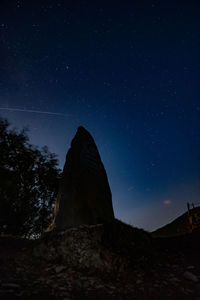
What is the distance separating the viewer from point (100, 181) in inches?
383

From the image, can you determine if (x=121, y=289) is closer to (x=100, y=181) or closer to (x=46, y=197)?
(x=100, y=181)

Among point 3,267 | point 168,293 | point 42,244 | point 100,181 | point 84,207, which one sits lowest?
point 168,293

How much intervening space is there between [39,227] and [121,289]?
1678 cm

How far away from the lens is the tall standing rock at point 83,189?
7.65 m

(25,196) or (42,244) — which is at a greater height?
(25,196)

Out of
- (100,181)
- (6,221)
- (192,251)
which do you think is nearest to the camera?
(192,251)

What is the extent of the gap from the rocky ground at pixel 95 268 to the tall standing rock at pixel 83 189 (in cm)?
125

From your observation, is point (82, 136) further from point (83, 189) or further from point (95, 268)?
point (95, 268)

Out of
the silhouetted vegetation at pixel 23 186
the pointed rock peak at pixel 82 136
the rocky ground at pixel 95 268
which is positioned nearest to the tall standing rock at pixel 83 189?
the pointed rock peak at pixel 82 136

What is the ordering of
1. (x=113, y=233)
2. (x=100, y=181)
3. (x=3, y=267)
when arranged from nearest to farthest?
(x=3, y=267)
(x=113, y=233)
(x=100, y=181)

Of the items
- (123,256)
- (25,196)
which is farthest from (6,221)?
(123,256)

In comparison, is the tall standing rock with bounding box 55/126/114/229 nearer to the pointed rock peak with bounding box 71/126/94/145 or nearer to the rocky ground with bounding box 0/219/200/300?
the pointed rock peak with bounding box 71/126/94/145

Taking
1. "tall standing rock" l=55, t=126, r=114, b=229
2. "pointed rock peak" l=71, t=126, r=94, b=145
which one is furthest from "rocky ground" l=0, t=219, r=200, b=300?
"pointed rock peak" l=71, t=126, r=94, b=145

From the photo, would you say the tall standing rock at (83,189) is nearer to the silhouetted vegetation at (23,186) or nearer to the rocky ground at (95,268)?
the rocky ground at (95,268)
